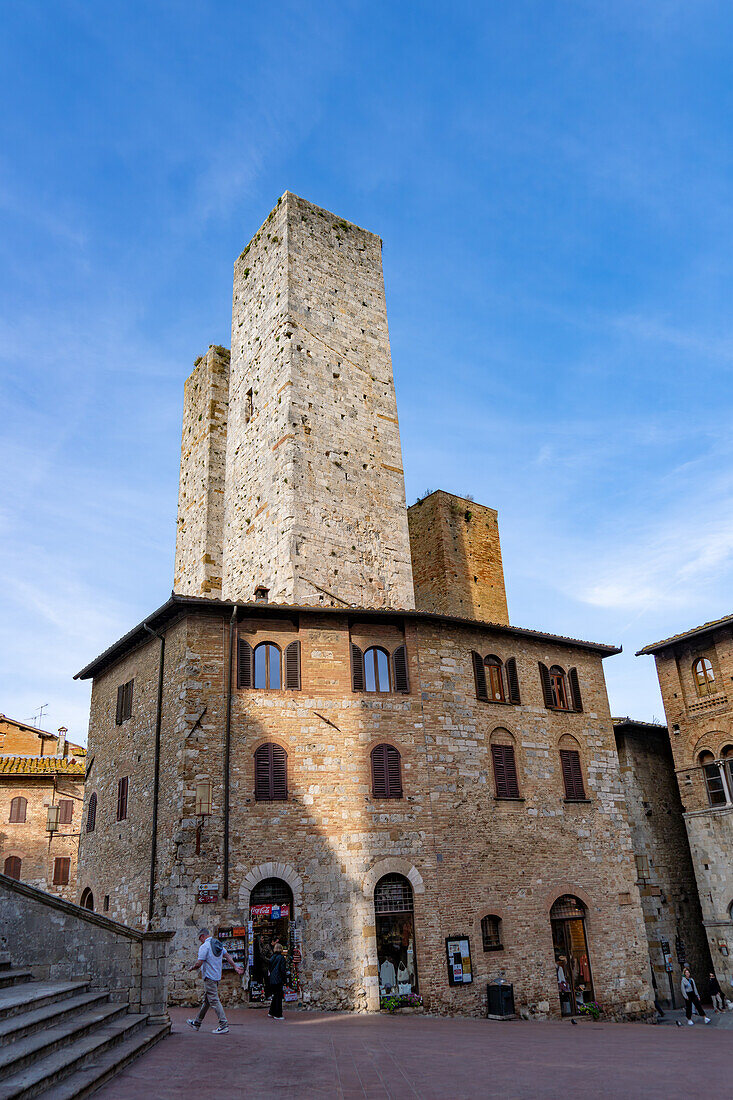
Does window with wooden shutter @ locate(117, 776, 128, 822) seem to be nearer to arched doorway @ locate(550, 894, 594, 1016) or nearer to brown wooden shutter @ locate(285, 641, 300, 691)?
brown wooden shutter @ locate(285, 641, 300, 691)

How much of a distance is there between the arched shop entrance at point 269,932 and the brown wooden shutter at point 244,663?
4.10 meters

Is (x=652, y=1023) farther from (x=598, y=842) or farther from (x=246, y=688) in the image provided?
(x=246, y=688)

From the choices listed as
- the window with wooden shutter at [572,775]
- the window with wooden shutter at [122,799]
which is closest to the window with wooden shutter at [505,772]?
the window with wooden shutter at [572,775]

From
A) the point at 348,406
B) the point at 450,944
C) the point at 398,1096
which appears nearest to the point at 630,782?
the point at 450,944

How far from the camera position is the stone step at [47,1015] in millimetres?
7938

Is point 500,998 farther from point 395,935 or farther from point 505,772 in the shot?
point 505,772

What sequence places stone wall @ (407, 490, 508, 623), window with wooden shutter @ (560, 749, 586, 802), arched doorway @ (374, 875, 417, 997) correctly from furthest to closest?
stone wall @ (407, 490, 508, 623) < window with wooden shutter @ (560, 749, 586, 802) < arched doorway @ (374, 875, 417, 997)

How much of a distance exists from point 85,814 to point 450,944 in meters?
10.2

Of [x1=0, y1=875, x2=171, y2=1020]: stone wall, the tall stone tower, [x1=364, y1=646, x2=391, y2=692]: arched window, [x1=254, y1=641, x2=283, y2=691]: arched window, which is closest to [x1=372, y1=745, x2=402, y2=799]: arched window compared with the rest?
[x1=364, y1=646, x2=391, y2=692]: arched window

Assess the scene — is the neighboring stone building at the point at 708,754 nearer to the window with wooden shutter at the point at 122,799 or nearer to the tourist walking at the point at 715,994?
the tourist walking at the point at 715,994

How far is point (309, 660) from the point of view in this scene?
1866 cm

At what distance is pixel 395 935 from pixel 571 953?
4.96 m

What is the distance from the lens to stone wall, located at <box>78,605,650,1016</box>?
16500 mm

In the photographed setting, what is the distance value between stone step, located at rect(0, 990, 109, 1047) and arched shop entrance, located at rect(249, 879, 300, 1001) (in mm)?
5376
